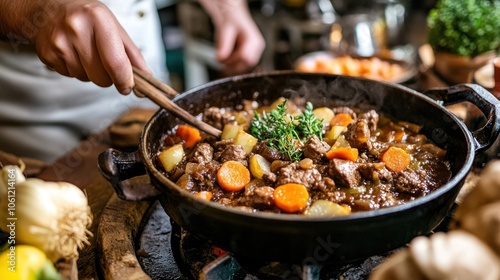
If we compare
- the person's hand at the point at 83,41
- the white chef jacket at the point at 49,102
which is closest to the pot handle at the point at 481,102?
the person's hand at the point at 83,41

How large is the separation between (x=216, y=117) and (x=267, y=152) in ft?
1.69

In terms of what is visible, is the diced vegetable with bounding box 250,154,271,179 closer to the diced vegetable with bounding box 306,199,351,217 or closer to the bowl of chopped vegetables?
the diced vegetable with bounding box 306,199,351,217

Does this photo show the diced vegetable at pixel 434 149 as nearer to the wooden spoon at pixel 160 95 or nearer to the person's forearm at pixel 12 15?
the wooden spoon at pixel 160 95

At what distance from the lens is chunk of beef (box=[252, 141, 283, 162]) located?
2178 mm

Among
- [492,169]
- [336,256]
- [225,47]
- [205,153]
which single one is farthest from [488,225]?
[225,47]

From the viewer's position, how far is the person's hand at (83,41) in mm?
2080

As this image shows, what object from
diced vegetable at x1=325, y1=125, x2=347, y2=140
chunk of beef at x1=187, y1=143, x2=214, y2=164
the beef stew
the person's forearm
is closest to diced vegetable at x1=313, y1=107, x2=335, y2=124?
the beef stew

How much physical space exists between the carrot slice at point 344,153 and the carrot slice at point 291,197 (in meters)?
0.28

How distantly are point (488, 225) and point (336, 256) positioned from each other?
53 cm

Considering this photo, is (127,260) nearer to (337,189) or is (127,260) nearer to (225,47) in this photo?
(337,189)

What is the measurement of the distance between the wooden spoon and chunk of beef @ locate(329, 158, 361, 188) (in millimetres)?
694

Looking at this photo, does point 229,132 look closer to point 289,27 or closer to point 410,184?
point 410,184

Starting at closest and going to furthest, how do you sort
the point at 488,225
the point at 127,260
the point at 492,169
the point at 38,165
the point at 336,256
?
the point at 488,225
the point at 492,169
the point at 336,256
the point at 127,260
the point at 38,165

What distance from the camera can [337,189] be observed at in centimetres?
203
